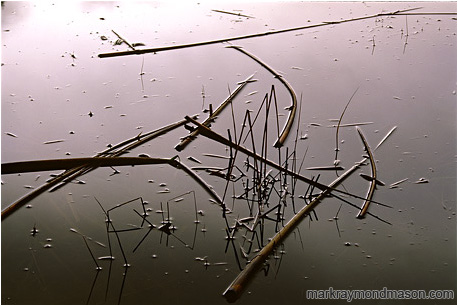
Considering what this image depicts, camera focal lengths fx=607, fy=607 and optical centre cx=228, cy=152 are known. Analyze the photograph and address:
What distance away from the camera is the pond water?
154 centimetres

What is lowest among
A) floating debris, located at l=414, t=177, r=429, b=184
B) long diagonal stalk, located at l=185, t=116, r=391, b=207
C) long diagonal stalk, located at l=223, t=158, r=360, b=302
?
long diagonal stalk, located at l=223, t=158, r=360, b=302

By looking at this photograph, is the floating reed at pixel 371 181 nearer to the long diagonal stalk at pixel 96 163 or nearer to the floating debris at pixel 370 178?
the floating debris at pixel 370 178

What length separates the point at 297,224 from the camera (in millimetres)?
1732

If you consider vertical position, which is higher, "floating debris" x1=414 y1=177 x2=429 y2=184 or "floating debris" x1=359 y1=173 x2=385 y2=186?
"floating debris" x1=359 y1=173 x2=385 y2=186

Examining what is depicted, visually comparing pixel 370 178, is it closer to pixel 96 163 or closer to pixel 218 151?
pixel 218 151

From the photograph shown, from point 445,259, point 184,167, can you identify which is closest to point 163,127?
point 184,167

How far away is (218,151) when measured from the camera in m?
2.13

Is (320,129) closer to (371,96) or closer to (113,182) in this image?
(371,96)

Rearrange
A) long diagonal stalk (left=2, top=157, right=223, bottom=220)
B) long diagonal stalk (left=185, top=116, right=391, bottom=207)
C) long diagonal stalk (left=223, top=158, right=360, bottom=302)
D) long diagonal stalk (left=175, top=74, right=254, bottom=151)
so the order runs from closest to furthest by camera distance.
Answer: long diagonal stalk (left=223, top=158, right=360, bottom=302), long diagonal stalk (left=185, top=116, right=391, bottom=207), long diagonal stalk (left=2, top=157, right=223, bottom=220), long diagonal stalk (left=175, top=74, right=254, bottom=151)

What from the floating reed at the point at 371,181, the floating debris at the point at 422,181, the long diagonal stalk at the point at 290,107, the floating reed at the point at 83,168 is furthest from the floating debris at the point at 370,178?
the floating reed at the point at 83,168

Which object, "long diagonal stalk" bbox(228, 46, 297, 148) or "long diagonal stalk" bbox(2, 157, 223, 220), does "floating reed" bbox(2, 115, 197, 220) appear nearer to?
"long diagonal stalk" bbox(2, 157, 223, 220)

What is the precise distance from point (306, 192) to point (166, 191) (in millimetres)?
434

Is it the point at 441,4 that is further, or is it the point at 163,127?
the point at 441,4

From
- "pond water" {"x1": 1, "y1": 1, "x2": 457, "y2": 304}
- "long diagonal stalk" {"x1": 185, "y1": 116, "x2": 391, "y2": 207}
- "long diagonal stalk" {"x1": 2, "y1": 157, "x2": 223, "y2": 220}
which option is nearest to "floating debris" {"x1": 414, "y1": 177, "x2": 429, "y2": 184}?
"pond water" {"x1": 1, "y1": 1, "x2": 457, "y2": 304}
